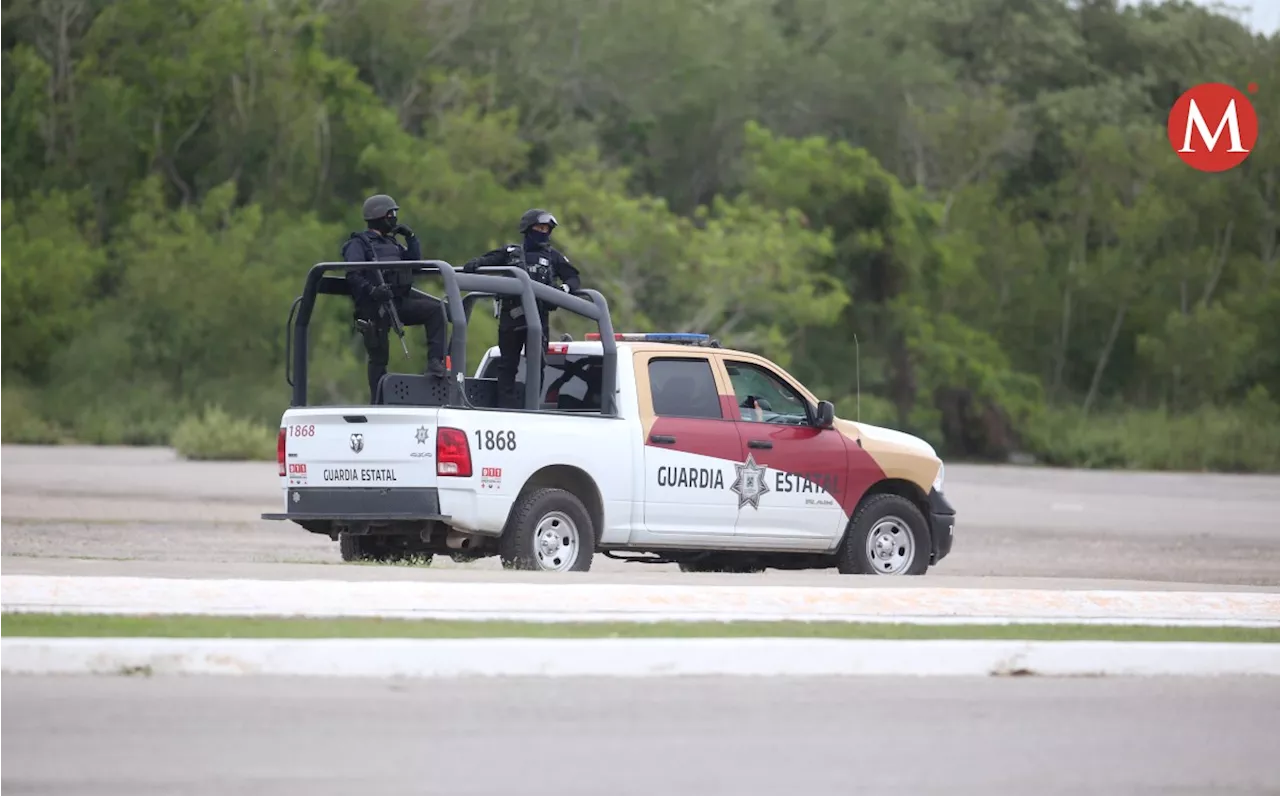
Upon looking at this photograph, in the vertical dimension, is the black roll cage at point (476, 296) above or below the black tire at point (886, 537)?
above

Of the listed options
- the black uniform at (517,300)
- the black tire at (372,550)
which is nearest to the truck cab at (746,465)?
the black uniform at (517,300)

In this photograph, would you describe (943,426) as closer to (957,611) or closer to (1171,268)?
(1171,268)

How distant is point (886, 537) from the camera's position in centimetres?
1672

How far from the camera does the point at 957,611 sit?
12141 millimetres

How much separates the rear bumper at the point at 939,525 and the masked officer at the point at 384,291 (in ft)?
15.1

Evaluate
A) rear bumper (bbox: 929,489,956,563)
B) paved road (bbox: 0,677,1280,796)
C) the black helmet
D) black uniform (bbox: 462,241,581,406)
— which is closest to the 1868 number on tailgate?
black uniform (bbox: 462,241,581,406)

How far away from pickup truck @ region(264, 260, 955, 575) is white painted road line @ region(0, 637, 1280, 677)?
455 cm

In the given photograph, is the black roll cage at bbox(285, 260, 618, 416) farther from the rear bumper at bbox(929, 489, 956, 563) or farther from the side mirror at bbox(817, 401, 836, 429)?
the rear bumper at bbox(929, 489, 956, 563)

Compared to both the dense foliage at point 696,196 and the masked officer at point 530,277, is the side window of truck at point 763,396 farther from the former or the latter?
the dense foliage at point 696,196

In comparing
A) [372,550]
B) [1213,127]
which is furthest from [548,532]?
[1213,127]

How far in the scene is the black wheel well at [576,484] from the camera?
14867mm

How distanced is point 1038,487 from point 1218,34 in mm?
42103

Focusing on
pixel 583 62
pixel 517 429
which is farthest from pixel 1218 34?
pixel 517 429

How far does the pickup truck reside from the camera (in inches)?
561
